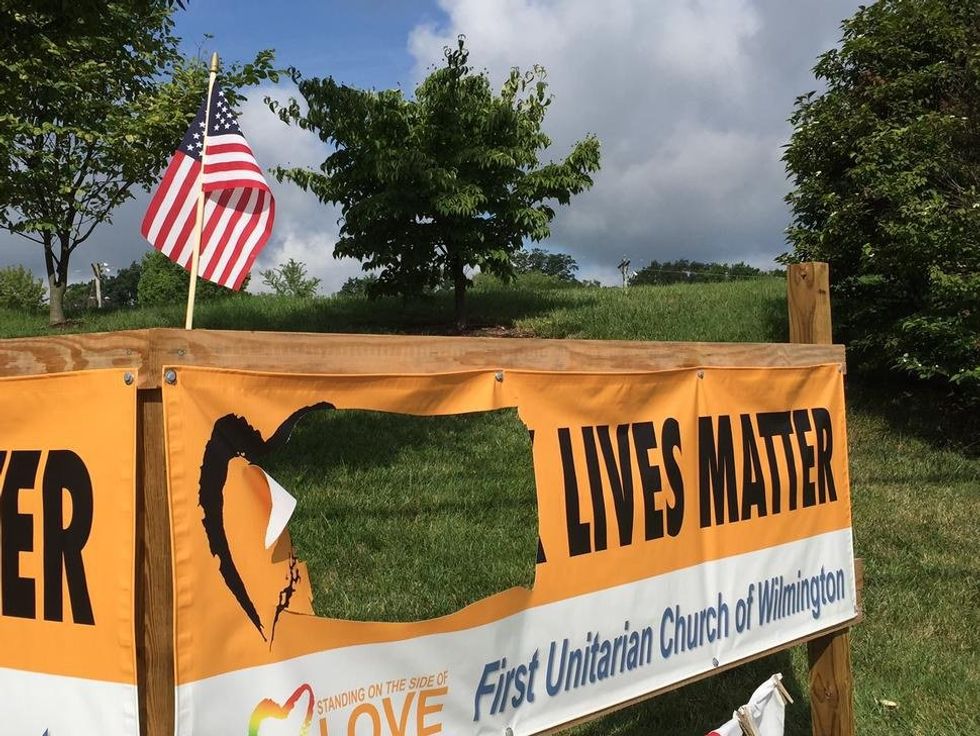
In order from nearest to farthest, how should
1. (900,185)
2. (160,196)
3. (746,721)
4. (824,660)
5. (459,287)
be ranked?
(746,721) < (824,660) < (160,196) < (900,185) < (459,287)

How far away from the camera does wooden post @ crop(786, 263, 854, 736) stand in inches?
132

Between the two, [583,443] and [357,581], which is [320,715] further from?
[357,581]

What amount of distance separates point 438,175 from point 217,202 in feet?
22.4

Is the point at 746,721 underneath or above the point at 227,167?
underneath

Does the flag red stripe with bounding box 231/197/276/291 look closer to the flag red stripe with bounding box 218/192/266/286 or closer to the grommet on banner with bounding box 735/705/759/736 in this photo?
the flag red stripe with bounding box 218/192/266/286

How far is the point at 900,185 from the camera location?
362 inches

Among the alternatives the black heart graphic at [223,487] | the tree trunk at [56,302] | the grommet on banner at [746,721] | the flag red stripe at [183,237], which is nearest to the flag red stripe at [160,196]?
the flag red stripe at [183,237]

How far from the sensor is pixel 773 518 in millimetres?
3033

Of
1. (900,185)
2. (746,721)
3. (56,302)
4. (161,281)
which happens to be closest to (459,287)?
(900,185)

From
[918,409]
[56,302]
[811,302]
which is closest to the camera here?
[811,302]

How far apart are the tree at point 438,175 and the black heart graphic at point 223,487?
11008 millimetres

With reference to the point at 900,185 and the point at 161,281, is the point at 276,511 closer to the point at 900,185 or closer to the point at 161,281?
the point at 900,185

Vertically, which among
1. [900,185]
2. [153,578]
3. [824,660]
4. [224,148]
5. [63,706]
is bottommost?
[824,660]

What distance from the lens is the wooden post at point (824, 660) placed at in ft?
11.0
